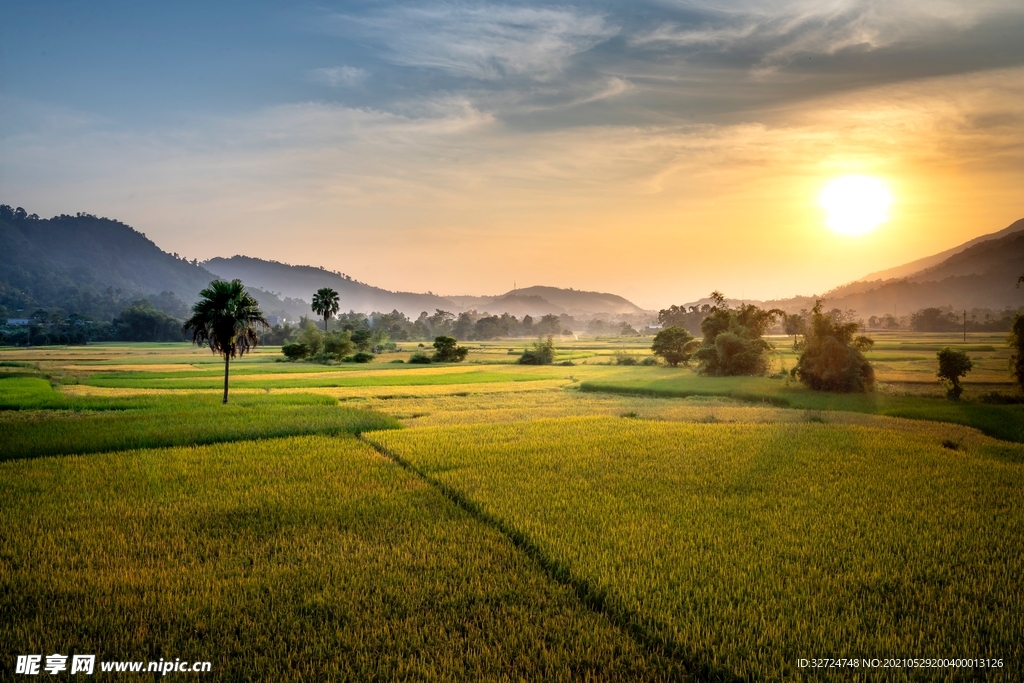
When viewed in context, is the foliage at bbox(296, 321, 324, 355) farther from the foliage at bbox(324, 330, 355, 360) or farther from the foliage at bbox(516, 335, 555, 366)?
the foliage at bbox(516, 335, 555, 366)

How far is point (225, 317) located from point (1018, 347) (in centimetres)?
4631

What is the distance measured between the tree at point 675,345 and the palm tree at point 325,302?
4884cm

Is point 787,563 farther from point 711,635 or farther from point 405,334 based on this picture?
point 405,334

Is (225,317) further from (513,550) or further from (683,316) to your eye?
(683,316)

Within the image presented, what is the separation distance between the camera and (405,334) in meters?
159

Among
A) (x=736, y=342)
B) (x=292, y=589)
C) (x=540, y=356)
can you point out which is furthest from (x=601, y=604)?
(x=540, y=356)

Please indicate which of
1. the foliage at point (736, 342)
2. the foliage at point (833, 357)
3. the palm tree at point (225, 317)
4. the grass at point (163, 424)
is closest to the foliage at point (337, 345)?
the palm tree at point (225, 317)

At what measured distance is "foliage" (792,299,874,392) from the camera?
3525cm

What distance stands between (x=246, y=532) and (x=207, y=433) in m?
11.8

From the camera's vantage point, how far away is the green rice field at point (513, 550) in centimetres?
610

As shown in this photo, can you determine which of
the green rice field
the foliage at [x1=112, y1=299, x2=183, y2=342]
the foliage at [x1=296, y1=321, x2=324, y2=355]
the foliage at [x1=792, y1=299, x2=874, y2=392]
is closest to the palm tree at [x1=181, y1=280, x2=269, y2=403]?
the green rice field

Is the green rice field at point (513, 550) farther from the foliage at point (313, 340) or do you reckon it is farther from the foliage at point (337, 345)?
the foliage at point (313, 340)

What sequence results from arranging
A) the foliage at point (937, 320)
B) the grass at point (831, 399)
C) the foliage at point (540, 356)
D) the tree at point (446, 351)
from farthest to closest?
the foliage at point (937, 320), the tree at point (446, 351), the foliage at point (540, 356), the grass at point (831, 399)

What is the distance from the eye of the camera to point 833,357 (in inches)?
1406
